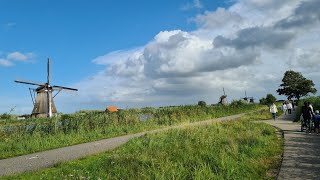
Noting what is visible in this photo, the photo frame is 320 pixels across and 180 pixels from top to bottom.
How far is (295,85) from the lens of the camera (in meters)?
106

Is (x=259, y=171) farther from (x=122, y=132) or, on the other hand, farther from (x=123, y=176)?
(x=122, y=132)

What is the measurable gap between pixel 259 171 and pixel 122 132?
18.3 metres

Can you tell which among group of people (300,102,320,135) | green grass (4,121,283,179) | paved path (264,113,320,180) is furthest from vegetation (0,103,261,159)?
paved path (264,113,320,180)

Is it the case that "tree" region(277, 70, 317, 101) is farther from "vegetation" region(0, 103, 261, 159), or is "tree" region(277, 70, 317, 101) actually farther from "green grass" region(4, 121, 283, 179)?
"green grass" region(4, 121, 283, 179)

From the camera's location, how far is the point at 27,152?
1967 centimetres

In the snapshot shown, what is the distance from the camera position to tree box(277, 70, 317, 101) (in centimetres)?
10462

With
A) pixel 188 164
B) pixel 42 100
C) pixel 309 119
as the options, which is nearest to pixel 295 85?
pixel 42 100

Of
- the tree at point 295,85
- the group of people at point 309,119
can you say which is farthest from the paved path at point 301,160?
the tree at point 295,85

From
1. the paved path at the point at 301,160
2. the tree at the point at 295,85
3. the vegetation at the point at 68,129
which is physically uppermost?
the tree at the point at 295,85

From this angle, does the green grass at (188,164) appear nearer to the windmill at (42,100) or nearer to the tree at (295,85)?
the windmill at (42,100)

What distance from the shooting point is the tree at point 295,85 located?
10462cm

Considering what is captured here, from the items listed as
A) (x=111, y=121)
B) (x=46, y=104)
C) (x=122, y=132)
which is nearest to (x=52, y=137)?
(x=122, y=132)

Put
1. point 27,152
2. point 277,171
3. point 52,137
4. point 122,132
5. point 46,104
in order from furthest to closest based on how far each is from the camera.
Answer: point 46,104 → point 122,132 → point 52,137 → point 27,152 → point 277,171

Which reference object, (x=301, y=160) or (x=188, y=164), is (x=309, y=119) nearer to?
(x=301, y=160)
